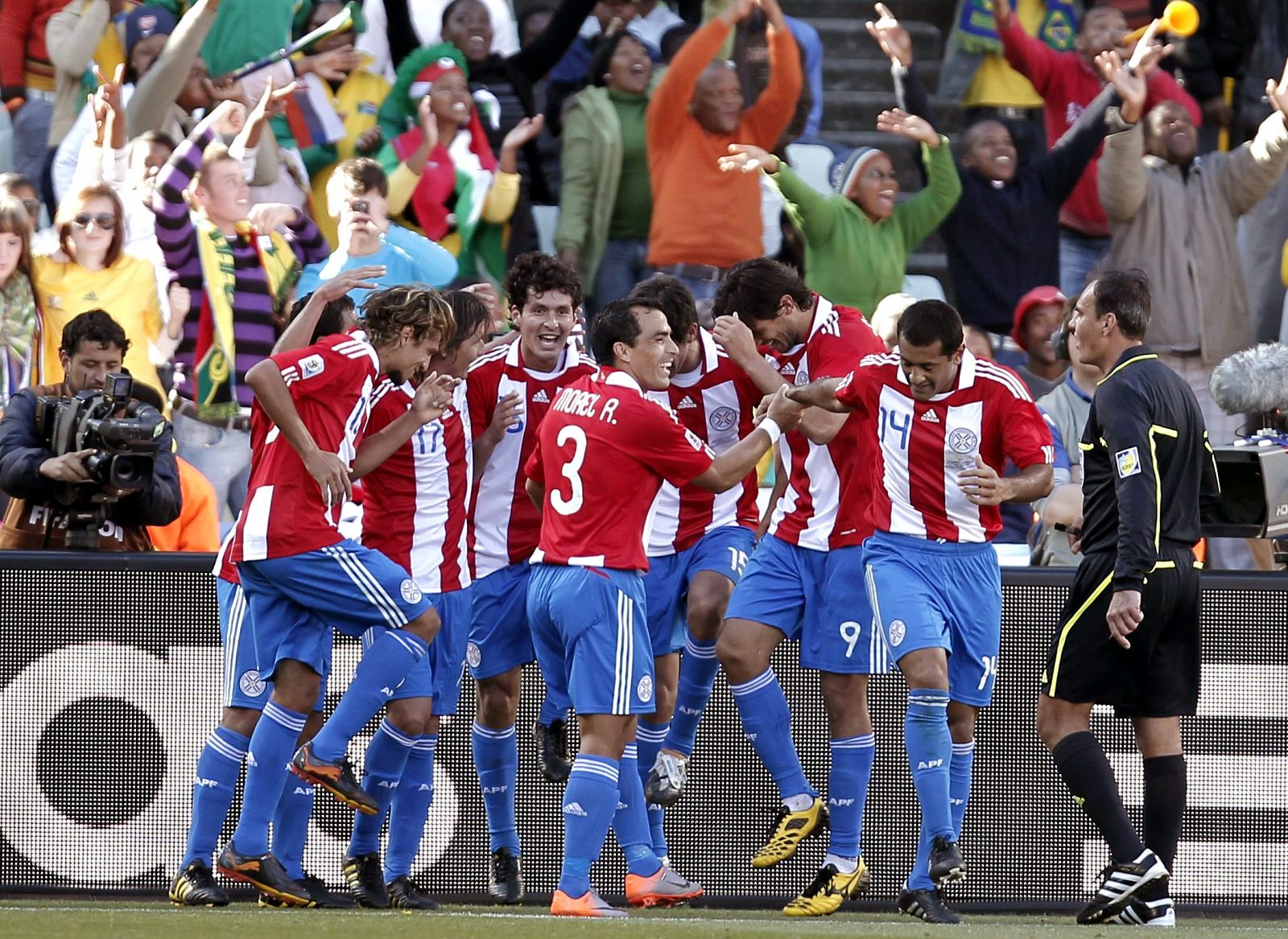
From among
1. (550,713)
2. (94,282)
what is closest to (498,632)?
(550,713)

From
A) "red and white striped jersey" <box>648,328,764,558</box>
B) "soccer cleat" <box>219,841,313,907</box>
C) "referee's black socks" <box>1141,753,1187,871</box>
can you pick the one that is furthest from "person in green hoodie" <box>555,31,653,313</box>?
"referee's black socks" <box>1141,753,1187,871</box>

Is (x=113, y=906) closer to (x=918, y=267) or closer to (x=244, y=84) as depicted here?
(x=244, y=84)

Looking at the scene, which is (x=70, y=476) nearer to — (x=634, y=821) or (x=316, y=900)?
(x=316, y=900)

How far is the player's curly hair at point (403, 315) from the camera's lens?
6840 mm

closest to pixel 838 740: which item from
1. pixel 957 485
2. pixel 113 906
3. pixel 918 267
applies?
pixel 957 485

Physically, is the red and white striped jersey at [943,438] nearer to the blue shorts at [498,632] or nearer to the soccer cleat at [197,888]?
the blue shorts at [498,632]

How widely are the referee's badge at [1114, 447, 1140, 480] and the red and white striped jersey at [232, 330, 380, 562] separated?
8.12 ft

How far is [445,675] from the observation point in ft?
23.8

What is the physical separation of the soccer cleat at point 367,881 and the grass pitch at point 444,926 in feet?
0.85

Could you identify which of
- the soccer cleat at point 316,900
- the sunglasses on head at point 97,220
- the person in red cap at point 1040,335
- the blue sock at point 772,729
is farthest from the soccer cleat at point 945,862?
the sunglasses on head at point 97,220

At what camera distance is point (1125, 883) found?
251 inches

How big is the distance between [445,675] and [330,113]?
424 centimetres

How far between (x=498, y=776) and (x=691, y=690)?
776 mm

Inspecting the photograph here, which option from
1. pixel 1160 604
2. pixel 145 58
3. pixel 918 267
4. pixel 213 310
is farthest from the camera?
pixel 918 267
